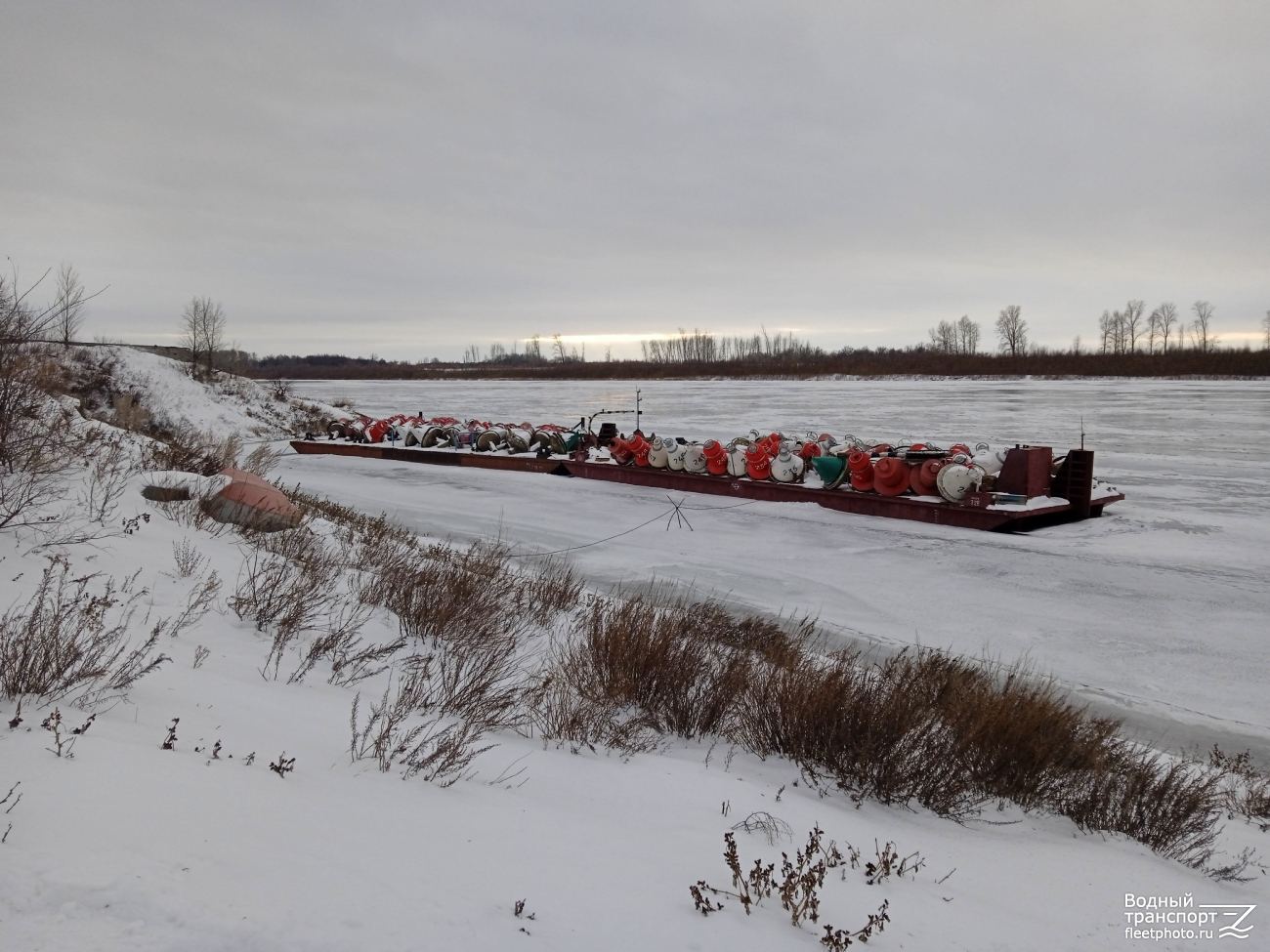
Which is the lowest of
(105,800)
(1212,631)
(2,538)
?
(1212,631)

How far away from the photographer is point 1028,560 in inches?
424

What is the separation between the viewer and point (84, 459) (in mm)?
8555

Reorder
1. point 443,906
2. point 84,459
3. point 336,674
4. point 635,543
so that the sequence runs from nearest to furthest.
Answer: point 443,906 → point 336,674 → point 84,459 → point 635,543

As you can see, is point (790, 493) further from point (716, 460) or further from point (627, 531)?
point (627, 531)

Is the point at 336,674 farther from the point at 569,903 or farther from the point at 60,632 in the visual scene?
the point at 569,903

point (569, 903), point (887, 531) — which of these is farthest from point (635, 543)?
point (569, 903)

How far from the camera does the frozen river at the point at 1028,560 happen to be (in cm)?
703

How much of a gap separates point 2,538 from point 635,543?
8245mm

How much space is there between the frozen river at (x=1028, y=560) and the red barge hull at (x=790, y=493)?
0.35 m

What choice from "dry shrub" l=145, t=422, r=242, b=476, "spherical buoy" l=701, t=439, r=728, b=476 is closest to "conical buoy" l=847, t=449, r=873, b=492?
"spherical buoy" l=701, t=439, r=728, b=476

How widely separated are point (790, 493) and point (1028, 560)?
522 centimetres

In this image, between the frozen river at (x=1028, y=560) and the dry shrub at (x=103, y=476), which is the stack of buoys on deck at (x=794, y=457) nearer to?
the frozen river at (x=1028, y=560)

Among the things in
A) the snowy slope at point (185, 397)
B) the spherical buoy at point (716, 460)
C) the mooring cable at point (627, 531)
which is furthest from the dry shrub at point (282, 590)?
the snowy slope at point (185, 397)

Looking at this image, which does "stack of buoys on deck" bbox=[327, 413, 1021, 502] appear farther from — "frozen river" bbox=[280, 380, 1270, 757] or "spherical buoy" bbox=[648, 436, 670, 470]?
"frozen river" bbox=[280, 380, 1270, 757]
